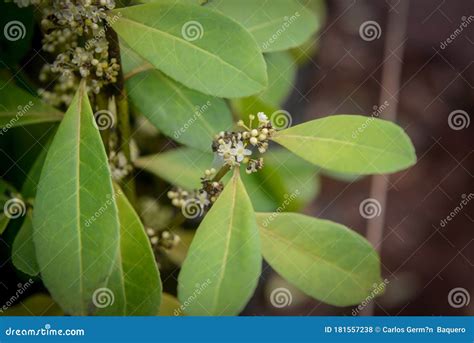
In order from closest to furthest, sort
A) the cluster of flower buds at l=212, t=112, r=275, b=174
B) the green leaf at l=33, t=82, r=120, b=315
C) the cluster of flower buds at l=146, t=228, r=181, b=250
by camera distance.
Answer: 1. the green leaf at l=33, t=82, r=120, b=315
2. the cluster of flower buds at l=212, t=112, r=275, b=174
3. the cluster of flower buds at l=146, t=228, r=181, b=250

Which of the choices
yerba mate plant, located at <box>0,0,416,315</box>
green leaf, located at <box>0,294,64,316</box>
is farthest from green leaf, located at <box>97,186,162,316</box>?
green leaf, located at <box>0,294,64,316</box>

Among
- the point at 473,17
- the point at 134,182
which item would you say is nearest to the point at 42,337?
the point at 134,182

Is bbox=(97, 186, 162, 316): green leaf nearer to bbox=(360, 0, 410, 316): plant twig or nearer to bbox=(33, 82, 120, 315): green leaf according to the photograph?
bbox=(33, 82, 120, 315): green leaf

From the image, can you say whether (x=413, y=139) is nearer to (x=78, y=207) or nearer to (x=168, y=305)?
(x=168, y=305)

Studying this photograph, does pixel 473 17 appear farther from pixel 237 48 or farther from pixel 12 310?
pixel 12 310

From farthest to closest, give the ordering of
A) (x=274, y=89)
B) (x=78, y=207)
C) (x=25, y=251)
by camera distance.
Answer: (x=274, y=89) → (x=25, y=251) → (x=78, y=207)

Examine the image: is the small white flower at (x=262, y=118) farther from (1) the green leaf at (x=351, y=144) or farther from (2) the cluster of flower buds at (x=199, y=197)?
(2) the cluster of flower buds at (x=199, y=197)

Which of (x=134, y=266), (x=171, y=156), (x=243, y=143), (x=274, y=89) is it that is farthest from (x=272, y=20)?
(x=134, y=266)
